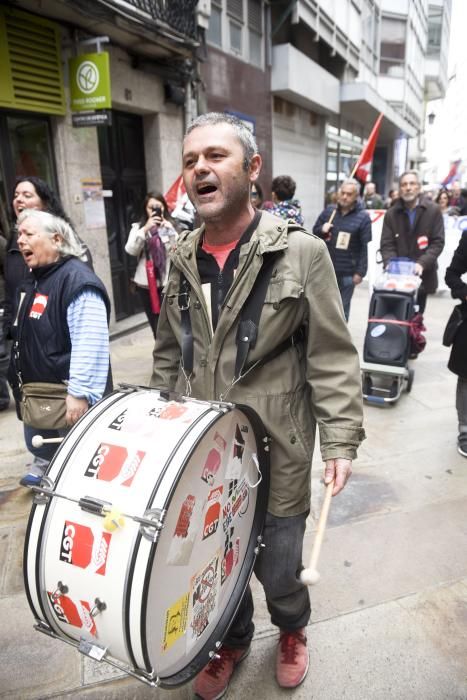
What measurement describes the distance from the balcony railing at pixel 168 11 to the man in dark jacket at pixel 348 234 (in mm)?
3492

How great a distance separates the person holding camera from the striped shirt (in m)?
2.58

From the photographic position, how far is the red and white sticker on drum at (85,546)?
50.4 inches

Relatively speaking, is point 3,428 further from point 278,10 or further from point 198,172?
point 278,10

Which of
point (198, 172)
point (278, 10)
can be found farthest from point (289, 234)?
point (278, 10)

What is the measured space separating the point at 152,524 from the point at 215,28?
10.7 m

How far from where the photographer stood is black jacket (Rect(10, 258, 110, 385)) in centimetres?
243

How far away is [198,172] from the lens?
5.11 ft

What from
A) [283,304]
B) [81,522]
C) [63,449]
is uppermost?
[283,304]

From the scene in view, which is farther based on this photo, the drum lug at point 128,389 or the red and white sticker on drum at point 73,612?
the drum lug at point 128,389

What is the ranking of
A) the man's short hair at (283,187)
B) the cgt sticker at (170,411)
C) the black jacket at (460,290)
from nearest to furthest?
the cgt sticker at (170,411) < the black jacket at (460,290) < the man's short hair at (283,187)

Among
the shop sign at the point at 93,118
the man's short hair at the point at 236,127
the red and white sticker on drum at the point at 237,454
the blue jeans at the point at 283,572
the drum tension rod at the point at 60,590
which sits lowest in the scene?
the blue jeans at the point at 283,572

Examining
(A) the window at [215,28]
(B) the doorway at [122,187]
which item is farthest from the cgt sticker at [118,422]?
(A) the window at [215,28]

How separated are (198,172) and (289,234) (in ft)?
1.15

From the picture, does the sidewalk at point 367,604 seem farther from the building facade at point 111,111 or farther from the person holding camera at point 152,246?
the building facade at point 111,111
